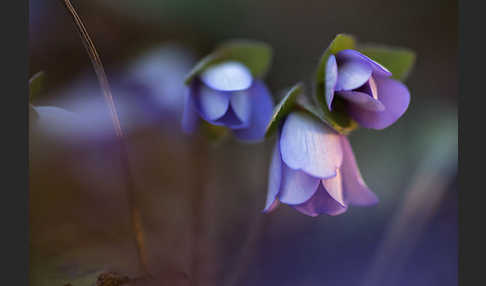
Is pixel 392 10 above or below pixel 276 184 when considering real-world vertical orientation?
above

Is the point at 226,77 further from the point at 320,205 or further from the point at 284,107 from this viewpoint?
the point at 320,205

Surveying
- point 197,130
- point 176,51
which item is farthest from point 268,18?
point 197,130

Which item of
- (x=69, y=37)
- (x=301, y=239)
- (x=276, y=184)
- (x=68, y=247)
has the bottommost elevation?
(x=301, y=239)

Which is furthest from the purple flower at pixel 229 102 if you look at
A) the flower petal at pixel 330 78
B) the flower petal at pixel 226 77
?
the flower petal at pixel 330 78

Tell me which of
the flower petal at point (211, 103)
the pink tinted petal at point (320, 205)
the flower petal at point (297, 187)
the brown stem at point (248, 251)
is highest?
the flower petal at point (211, 103)

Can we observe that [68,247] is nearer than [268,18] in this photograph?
Yes

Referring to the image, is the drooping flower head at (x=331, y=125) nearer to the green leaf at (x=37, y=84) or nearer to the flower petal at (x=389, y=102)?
the flower petal at (x=389, y=102)

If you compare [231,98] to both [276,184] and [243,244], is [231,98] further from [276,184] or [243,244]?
[243,244]

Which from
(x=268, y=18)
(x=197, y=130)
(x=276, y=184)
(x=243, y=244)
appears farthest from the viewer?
(x=268, y=18)
